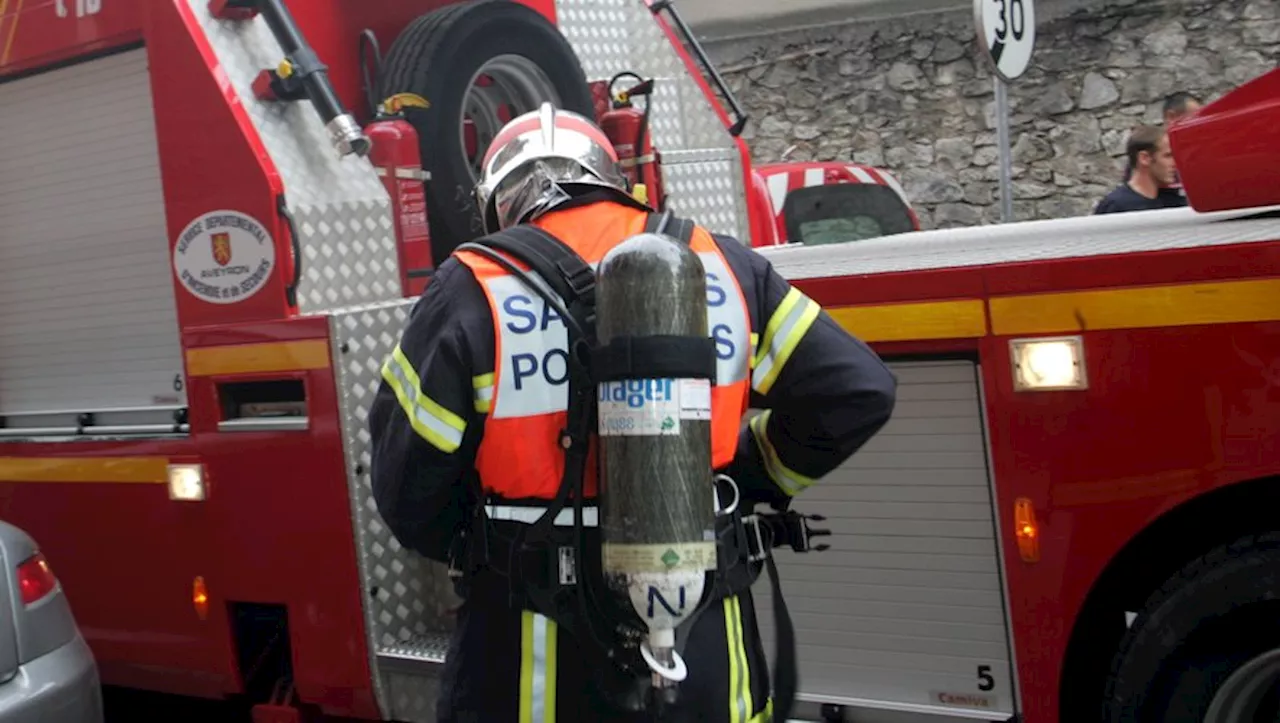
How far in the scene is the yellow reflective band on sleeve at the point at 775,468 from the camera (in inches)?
109

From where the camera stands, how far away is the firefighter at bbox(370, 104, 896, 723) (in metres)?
2.44

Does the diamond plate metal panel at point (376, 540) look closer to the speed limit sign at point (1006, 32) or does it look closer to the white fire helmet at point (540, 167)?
the white fire helmet at point (540, 167)

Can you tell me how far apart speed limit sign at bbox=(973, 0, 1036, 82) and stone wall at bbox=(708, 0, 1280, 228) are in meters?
4.79

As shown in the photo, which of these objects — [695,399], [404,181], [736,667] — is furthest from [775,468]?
[404,181]

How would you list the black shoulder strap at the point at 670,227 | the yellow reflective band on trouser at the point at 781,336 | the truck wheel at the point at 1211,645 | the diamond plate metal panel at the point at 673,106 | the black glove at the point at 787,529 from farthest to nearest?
the diamond plate metal panel at the point at 673,106
the truck wheel at the point at 1211,645
the black glove at the point at 787,529
the yellow reflective band on trouser at the point at 781,336
the black shoulder strap at the point at 670,227

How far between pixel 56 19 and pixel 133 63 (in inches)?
14.1

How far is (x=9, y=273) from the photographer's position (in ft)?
16.1

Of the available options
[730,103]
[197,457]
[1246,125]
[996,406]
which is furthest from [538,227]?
[730,103]

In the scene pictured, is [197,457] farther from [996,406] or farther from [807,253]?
[996,406]

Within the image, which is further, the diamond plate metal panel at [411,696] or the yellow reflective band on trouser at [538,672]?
the diamond plate metal panel at [411,696]

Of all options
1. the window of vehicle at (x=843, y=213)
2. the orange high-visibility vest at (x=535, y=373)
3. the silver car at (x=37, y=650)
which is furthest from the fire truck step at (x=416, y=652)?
the window of vehicle at (x=843, y=213)

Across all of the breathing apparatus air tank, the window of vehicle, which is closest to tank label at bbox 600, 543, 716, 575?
the breathing apparatus air tank

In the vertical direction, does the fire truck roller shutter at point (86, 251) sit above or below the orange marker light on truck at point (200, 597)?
above

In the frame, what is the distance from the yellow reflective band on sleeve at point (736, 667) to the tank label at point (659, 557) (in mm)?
317
